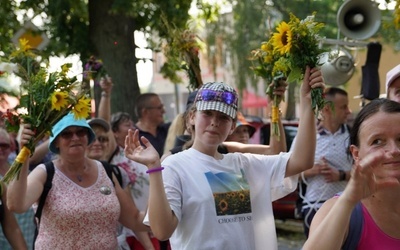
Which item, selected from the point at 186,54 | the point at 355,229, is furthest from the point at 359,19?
the point at 355,229

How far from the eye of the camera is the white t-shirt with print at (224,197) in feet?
12.3

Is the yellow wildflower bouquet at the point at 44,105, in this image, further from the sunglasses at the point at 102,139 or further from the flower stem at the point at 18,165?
the sunglasses at the point at 102,139

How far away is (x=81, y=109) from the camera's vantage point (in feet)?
15.5

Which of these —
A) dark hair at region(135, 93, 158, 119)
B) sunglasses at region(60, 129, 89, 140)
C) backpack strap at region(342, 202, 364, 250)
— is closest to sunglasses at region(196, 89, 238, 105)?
backpack strap at region(342, 202, 364, 250)

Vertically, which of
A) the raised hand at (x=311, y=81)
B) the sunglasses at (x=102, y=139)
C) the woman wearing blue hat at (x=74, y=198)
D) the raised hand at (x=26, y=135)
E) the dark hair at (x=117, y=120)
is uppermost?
the raised hand at (x=311, y=81)

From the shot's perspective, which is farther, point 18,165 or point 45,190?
point 45,190

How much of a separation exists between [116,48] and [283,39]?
→ 7085 millimetres

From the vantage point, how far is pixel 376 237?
9.07 feet

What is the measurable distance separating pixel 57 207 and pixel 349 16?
502 cm

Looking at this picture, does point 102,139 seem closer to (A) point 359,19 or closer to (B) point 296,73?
(B) point 296,73

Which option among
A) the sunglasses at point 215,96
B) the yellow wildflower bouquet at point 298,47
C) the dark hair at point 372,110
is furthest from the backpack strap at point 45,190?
the dark hair at point 372,110

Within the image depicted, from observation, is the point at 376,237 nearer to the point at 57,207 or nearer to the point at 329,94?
the point at 57,207

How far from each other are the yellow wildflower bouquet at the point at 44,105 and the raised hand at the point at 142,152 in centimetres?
96

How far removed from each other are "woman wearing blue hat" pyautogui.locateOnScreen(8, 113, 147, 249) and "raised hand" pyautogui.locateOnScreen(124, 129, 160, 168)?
3.22ft
